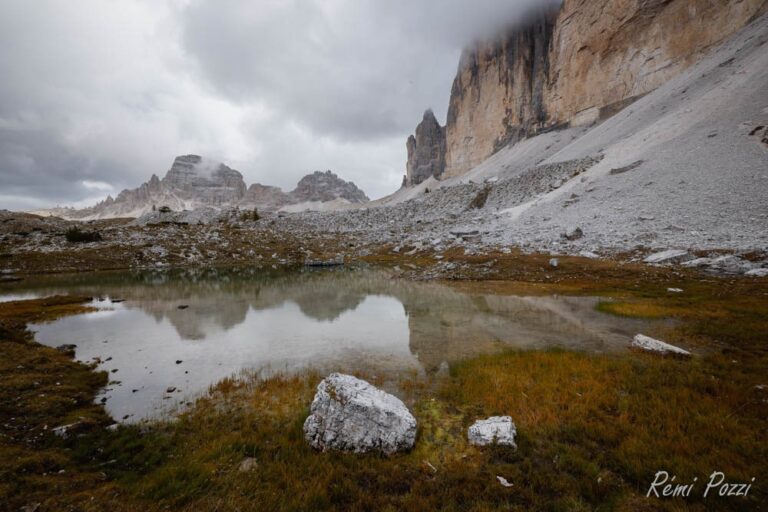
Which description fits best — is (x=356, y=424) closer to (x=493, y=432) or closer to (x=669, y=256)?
(x=493, y=432)

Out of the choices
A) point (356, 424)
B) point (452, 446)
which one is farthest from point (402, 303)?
point (356, 424)

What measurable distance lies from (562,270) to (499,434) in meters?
29.5

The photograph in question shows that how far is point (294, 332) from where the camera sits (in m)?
19.0

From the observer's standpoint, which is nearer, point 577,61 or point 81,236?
point 81,236

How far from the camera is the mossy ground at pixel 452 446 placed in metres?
5.69

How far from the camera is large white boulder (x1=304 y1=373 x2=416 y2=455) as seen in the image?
7.44 m

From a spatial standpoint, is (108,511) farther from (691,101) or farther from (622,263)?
(691,101)

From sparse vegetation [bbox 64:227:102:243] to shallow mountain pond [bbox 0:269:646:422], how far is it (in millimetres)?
36475

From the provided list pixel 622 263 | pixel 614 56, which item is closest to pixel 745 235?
pixel 622 263

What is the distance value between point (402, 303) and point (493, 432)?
1846cm

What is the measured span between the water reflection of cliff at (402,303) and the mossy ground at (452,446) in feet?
10.5
